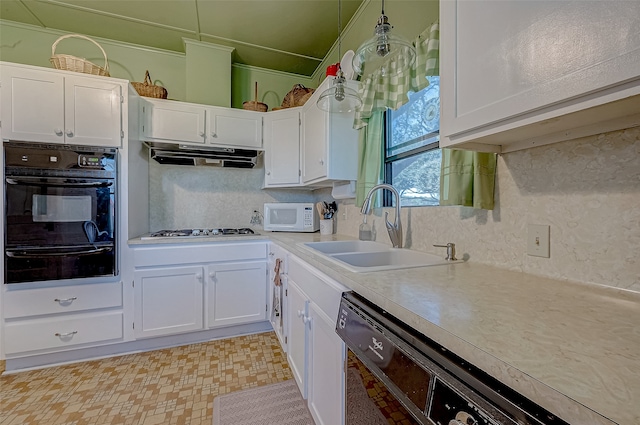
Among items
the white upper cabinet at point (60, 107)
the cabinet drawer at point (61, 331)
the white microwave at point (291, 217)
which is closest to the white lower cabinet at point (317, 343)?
the white microwave at point (291, 217)

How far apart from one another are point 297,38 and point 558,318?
2.83 metres

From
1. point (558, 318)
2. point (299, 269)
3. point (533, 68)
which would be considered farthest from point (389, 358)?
point (299, 269)

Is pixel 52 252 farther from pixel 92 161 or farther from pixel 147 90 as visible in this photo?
pixel 147 90

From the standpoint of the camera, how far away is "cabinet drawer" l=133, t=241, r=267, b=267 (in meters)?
2.04

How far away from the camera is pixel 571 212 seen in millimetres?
842

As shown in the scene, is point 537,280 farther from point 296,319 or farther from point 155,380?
point 155,380

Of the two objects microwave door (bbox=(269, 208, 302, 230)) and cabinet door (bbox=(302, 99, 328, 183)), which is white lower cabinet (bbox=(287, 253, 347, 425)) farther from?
microwave door (bbox=(269, 208, 302, 230))

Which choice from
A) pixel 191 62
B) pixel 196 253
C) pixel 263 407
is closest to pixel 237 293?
pixel 196 253

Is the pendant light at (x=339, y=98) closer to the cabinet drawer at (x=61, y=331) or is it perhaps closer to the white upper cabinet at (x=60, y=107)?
the white upper cabinet at (x=60, y=107)

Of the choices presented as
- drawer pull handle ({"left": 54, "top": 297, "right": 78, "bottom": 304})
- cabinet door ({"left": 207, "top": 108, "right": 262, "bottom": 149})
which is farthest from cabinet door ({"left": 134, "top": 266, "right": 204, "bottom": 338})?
Result: cabinet door ({"left": 207, "top": 108, "right": 262, "bottom": 149})

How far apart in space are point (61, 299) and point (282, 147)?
6.77 ft

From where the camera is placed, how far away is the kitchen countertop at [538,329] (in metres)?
0.35

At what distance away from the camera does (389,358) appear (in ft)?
2.14

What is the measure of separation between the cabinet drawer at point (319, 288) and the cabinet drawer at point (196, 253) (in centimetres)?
85
